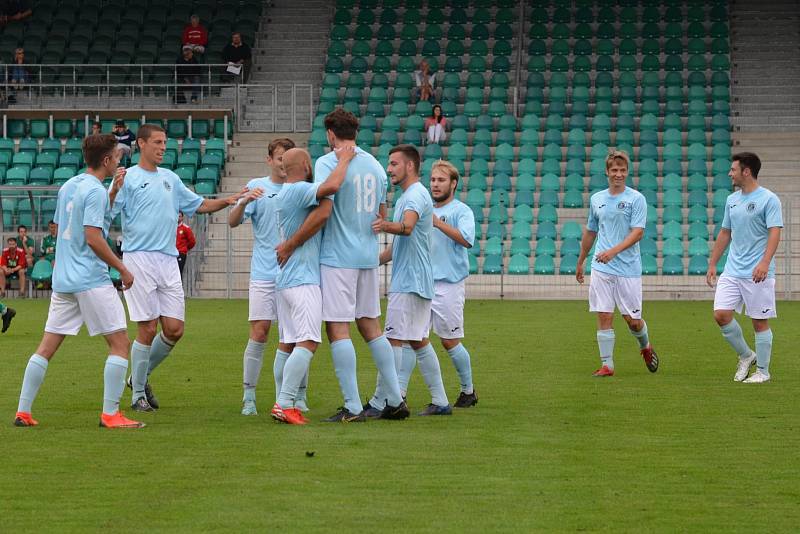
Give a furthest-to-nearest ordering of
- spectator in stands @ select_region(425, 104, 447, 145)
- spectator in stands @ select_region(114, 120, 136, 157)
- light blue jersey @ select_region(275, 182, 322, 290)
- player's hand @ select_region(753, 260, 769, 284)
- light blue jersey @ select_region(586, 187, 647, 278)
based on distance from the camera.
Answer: spectator in stands @ select_region(425, 104, 447, 145), spectator in stands @ select_region(114, 120, 136, 157), light blue jersey @ select_region(586, 187, 647, 278), player's hand @ select_region(753, 260, 769, 284), light blue jersey @ select_region(275, 182, 322, 290)

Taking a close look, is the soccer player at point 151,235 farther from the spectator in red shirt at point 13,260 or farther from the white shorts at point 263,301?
the spectator in red shirt at point 13,260

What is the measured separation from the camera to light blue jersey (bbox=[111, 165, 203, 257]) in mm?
9352

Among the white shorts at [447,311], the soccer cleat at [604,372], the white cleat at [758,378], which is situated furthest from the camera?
the soccer cleat at [604,372]

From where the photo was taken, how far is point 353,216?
855cm

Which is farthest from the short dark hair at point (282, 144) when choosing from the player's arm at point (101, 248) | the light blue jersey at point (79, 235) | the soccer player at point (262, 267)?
the player's arm at point (101, 248)

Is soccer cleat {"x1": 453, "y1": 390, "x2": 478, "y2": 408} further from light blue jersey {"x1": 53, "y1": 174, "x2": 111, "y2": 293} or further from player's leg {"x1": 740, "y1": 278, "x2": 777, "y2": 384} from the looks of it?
player's leg {"x1": 740, "y1": 278, "x2": 777, "y2": 384}

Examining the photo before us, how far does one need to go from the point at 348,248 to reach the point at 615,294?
182 inches

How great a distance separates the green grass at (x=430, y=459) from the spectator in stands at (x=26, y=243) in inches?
571

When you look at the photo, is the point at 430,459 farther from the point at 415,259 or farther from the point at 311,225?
the point at 415,259

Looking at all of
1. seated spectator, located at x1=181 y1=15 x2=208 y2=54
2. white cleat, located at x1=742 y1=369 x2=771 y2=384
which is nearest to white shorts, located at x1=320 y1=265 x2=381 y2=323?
white cleat, located at x1=742 y1=369 x2=771 y2=384

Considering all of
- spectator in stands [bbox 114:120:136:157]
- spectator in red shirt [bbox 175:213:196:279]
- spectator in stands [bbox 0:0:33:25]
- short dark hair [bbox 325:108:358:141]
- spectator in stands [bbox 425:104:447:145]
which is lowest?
spectator in red shirt [bbox 175:213:196:279]

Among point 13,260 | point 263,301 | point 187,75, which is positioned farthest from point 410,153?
point 187,75

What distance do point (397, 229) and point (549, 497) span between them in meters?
2.59

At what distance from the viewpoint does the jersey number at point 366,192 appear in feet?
28.0
